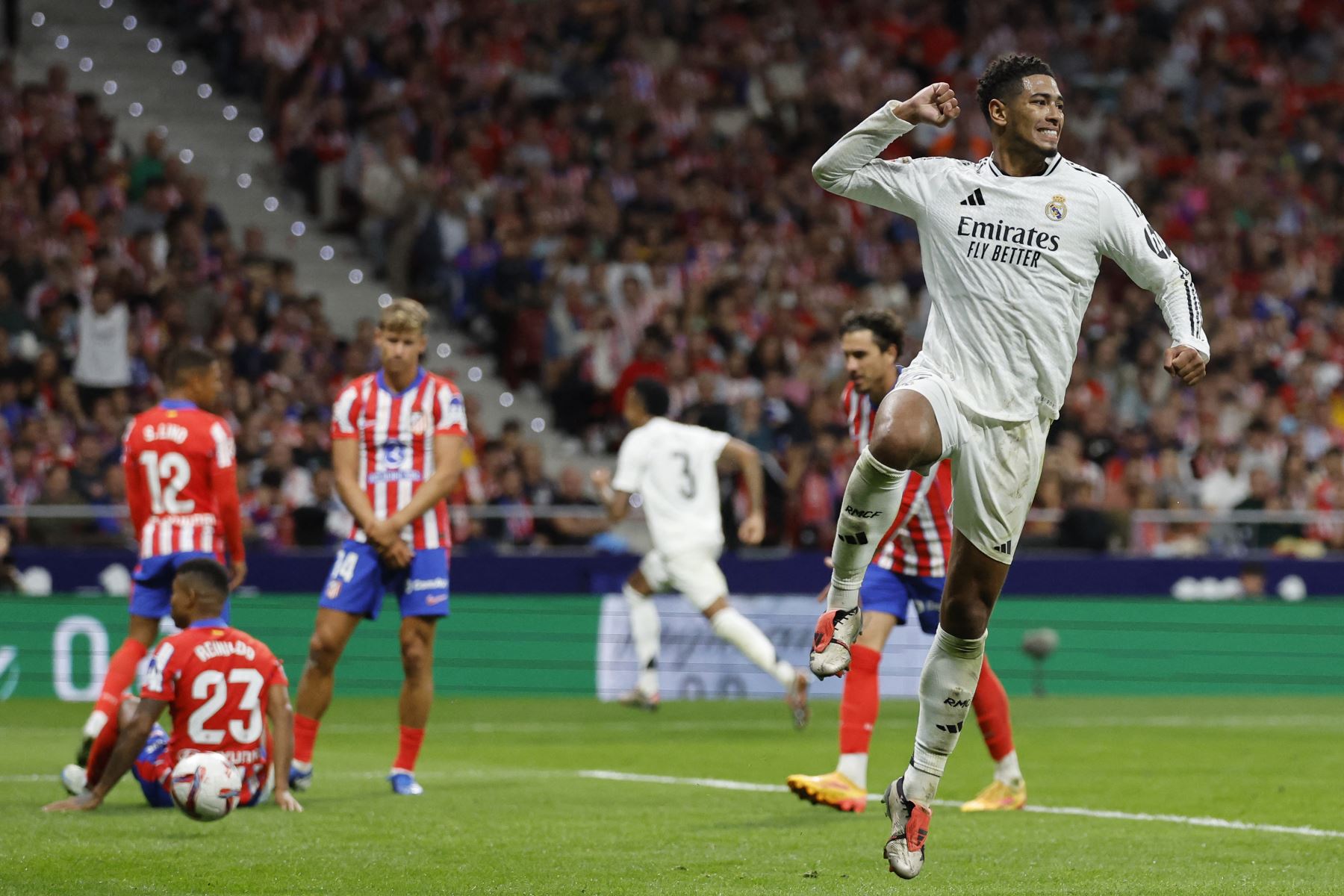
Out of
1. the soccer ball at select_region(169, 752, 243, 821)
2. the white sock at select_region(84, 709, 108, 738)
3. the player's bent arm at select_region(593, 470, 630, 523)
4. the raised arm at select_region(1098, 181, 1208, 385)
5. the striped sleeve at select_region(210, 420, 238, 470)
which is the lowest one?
the white sock at select_region(84, 709, 108, 738)

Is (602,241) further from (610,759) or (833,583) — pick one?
(833,583)

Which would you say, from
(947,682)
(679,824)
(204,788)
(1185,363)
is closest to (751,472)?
(679,824)

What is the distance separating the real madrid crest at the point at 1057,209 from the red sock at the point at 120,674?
5.59 m

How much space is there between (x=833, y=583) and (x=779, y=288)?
15.8 m

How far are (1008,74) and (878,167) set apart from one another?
523mm

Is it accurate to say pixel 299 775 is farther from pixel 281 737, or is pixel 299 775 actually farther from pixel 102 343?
pixel 102 343

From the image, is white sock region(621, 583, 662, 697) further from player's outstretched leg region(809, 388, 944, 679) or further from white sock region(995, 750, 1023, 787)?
player's outstretched leg region(809, 388, 944, 679)

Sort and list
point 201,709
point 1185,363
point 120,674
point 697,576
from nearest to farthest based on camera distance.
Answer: point 1185,363
point 201,709
point 120,674
point 697,576

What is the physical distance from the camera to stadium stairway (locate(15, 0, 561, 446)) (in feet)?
69.1

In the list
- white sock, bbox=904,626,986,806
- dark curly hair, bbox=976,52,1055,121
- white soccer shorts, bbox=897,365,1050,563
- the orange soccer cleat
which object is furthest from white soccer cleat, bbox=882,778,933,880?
dark curly hair, bbox=976,52,1055,121

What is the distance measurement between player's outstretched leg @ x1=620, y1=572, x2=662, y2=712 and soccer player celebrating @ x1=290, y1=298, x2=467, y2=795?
214 inches

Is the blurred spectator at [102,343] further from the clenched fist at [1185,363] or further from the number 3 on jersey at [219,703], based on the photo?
the clenched fist at [1185,363]

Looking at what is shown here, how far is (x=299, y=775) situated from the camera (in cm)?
926

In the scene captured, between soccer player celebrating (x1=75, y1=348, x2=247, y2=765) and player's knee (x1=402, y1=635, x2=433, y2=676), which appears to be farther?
soccer player celebrating (x1=75, y1=348, x2=247, y2=765)
